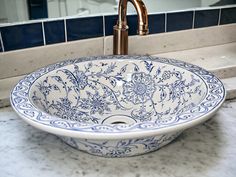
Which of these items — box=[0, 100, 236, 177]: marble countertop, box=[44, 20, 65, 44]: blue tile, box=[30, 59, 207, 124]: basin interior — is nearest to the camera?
box=[0, 100, 236, 177]: marble countertop

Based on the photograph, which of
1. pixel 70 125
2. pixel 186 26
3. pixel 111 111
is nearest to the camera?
pixel 70 125

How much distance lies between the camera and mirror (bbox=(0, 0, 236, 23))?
2.60 feet

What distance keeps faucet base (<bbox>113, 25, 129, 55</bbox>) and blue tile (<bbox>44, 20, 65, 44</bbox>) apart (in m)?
0.15

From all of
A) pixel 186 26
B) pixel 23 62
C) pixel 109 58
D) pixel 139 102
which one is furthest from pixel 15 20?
pixel 186 26

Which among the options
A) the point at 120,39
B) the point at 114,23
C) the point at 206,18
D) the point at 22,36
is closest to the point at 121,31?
the point at 120,39

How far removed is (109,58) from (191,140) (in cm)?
28

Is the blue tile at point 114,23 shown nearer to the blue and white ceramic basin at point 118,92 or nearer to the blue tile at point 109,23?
the blue tile at point 109,23

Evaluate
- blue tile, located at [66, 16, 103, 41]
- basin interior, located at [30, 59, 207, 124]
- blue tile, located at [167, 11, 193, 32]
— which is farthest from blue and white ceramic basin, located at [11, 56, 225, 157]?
blue tile, located at [167, 11, 193, 32]

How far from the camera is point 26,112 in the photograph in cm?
54

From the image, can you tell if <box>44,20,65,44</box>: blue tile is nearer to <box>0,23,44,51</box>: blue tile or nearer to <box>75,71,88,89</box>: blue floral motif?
<box>0,23,44,51</box>: blue tile

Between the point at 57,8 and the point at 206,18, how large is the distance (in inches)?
18.4

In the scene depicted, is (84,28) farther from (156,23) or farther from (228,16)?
(228,16)

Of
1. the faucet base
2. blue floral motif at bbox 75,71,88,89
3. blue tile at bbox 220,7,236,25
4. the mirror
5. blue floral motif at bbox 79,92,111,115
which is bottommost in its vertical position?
blue floral motif at bbox 79,92,111,115

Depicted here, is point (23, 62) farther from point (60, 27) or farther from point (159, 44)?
point (159, 44)
